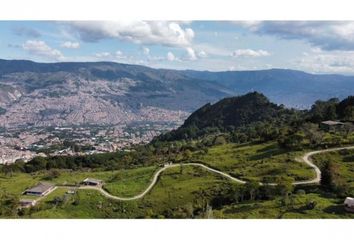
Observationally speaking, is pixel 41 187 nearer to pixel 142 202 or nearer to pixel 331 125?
pixel 142 202

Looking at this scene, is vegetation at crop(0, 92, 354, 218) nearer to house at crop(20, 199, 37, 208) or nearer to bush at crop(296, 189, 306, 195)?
bush at crop(296, 189, 306, 195)

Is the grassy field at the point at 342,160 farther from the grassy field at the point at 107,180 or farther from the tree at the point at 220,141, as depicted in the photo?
the tree at the point at 220,141

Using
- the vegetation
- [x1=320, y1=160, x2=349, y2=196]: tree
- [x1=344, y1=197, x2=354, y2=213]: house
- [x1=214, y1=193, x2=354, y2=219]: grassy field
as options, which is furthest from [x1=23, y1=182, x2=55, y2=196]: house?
[x1=344, y1=197, x2=354, y2=213]: house

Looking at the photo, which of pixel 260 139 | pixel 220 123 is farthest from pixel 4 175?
pixel 220 123

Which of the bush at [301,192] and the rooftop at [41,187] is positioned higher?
the bush at [301,192]

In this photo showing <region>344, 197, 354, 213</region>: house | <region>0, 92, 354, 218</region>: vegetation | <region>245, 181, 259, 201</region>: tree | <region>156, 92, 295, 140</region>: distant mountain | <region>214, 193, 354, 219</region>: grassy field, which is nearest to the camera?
<region>344, 197, 354, 213</region>: house

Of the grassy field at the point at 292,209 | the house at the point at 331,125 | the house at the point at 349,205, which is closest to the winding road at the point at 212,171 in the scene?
the grassy field at the point at 292,209

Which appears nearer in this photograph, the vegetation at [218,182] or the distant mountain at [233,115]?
the vegetation at [218,182]
